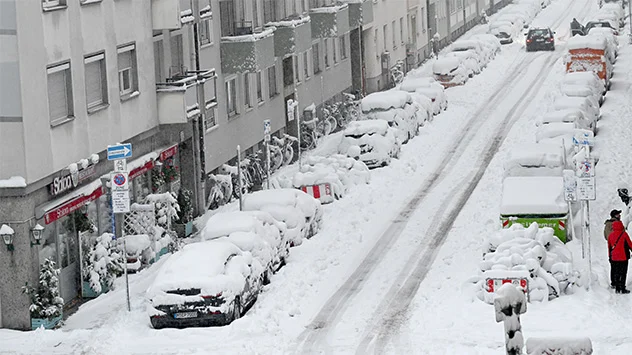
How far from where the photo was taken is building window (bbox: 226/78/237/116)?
40062 mm

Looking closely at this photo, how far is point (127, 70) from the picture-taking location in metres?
31.9

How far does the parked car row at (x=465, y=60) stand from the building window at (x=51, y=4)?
3552cm

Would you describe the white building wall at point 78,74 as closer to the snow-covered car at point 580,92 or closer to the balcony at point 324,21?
the balcony at point 324,21

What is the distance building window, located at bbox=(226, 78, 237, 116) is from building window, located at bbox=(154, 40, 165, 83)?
5.49m

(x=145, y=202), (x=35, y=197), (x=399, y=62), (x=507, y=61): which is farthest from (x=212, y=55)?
(x=507, y=61)

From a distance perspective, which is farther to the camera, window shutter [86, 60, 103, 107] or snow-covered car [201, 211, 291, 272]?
window shutter [86, 60, 103, 107]

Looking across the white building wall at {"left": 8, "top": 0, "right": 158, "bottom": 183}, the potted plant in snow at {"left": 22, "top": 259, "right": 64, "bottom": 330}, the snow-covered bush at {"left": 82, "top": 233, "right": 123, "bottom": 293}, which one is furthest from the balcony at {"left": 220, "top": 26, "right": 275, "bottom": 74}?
the potted plant in snow at {"left": 22, "top": 259, "right": 64, "bottom": 330}

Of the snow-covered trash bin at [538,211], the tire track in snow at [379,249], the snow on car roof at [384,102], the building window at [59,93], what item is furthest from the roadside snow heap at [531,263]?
the snow on car roof at [384,102]

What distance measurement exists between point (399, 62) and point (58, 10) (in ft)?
133

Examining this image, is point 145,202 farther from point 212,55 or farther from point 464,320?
point 464,320

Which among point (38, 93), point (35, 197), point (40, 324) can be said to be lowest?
point (40, 324)

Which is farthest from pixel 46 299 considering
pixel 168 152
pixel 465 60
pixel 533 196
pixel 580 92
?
pixel 465 60

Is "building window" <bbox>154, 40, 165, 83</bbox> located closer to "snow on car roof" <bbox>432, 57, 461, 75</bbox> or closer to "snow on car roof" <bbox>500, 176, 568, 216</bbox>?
"snow on car roof" <bbox>500, 176, 568, 216</bbox>

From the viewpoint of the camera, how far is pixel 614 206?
33719 mm
